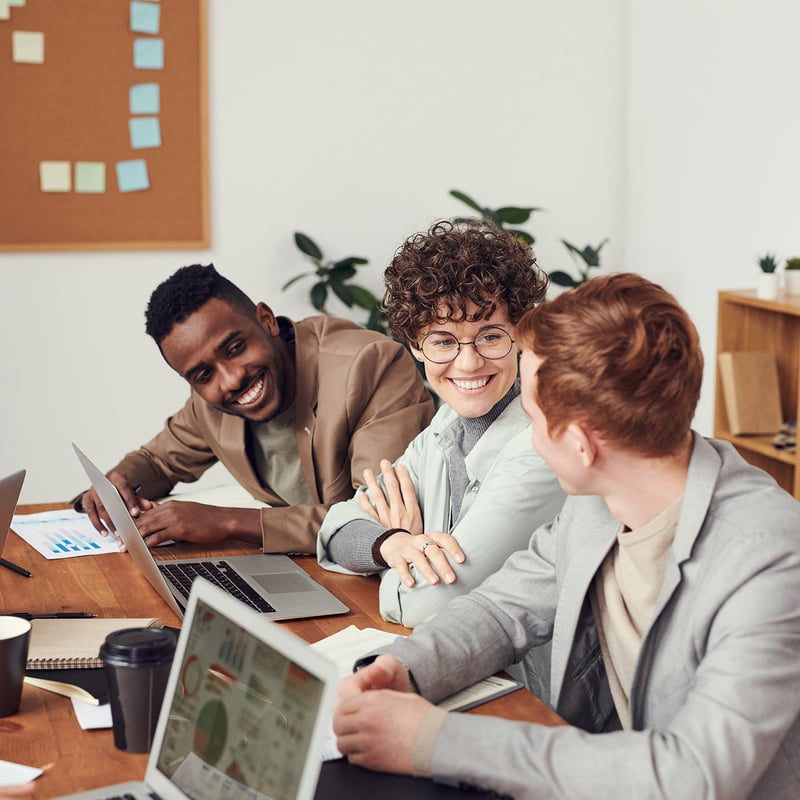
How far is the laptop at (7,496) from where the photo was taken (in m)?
1.71

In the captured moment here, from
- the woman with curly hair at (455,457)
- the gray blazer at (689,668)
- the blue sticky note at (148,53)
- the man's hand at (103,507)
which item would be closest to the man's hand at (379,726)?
the gray blazer at (689,668)

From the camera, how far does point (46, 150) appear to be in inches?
156

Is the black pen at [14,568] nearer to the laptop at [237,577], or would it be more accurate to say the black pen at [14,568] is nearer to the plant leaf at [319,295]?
the laptop at [237,577]

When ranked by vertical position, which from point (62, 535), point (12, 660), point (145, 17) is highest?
point (145, 17)

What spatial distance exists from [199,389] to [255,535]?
0.43 metres

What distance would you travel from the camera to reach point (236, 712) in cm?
102

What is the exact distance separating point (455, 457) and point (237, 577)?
0.43 m

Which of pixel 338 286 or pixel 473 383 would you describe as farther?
pixel 338 286

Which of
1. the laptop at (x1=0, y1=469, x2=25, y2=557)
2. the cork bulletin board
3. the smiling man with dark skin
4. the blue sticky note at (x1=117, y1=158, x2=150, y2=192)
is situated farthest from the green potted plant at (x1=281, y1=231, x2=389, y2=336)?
the laptop at (x1=0, y1=469, x2=25, y2=557)

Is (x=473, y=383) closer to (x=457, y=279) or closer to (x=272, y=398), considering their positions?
(x=457, y=279)

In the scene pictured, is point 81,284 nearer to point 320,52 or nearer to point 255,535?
point 320,52

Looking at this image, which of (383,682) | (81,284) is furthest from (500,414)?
(81,284)

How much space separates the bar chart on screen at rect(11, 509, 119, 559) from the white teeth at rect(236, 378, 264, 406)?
41cm

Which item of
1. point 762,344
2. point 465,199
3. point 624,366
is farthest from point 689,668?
point 465,199
